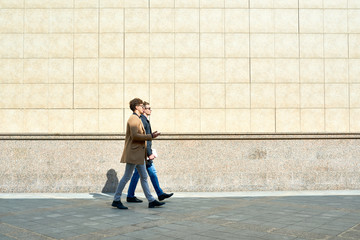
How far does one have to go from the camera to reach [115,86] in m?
9.73

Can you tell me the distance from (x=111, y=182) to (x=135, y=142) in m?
2.83

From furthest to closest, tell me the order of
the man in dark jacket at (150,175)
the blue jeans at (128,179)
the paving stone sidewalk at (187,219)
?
the man in dark jacket at (150,175) → the blue jeans at (128,179) → the paving stone sidewalk at (187,219)

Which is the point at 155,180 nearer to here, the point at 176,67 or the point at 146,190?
the point at 146,190

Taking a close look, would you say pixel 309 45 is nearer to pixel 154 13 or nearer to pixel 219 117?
pixel 219 117

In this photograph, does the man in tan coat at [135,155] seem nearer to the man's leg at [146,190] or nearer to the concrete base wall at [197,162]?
the man's leg at [146,190]

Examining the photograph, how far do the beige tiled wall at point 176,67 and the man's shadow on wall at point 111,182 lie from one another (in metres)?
1.20

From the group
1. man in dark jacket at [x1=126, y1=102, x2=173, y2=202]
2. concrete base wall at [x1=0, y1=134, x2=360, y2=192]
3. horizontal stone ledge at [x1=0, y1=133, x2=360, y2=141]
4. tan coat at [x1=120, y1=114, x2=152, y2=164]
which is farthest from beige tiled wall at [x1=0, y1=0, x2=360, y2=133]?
tan coat at [x1=120, y1=114, x2=152, y2=164]

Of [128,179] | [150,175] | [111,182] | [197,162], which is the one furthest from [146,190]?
[197,162]

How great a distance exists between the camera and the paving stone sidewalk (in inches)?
190

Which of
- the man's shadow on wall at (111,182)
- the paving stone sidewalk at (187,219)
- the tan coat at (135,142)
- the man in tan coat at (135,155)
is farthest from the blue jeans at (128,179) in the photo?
the man's shadow on wall at (111,182)

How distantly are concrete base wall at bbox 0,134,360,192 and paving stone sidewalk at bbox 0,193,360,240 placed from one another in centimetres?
130

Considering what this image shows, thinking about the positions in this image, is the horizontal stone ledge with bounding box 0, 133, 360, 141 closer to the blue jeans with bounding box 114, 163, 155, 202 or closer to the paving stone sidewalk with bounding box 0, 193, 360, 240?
the paving stone sidewalk with bounding box 0, 193, 360, 240

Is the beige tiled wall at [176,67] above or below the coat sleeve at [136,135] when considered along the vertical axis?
above

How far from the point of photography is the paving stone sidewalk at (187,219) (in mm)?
4836
